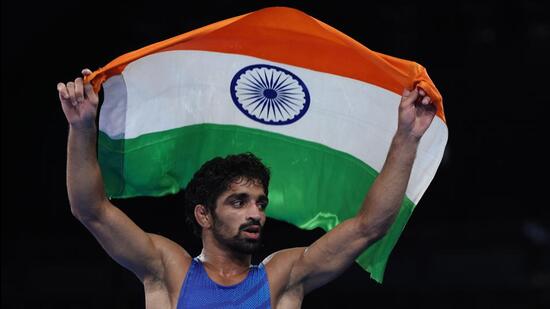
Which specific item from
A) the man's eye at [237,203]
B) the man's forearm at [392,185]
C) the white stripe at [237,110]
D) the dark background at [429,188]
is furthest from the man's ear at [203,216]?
the dark background at [429,188]

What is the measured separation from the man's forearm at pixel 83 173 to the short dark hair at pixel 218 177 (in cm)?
60

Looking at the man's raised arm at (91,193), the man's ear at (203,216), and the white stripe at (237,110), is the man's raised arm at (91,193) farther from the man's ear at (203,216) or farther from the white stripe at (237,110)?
the white stripe at (237,110)

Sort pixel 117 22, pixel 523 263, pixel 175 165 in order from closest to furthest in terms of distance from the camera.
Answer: pixel 175 165
pixel 117 22
pixel 523 263

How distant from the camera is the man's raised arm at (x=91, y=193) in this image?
424 cm

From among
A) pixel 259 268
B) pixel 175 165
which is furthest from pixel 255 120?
pixel 259 268

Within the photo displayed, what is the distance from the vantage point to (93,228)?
4.40 meters

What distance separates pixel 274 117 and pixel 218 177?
525 mm

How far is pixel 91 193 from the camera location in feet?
14.2

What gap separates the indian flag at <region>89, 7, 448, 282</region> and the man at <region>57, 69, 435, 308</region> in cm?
29

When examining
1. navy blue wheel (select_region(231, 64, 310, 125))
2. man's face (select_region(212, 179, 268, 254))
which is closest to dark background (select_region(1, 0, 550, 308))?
navy blue wheel (select_region(231, 64, 310, 125))

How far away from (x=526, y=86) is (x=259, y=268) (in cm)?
512

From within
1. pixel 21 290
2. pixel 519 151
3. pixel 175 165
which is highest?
pixel 519 151

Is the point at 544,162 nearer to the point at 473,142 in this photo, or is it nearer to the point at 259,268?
the point at 473,142

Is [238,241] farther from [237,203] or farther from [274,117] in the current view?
[274,117]
